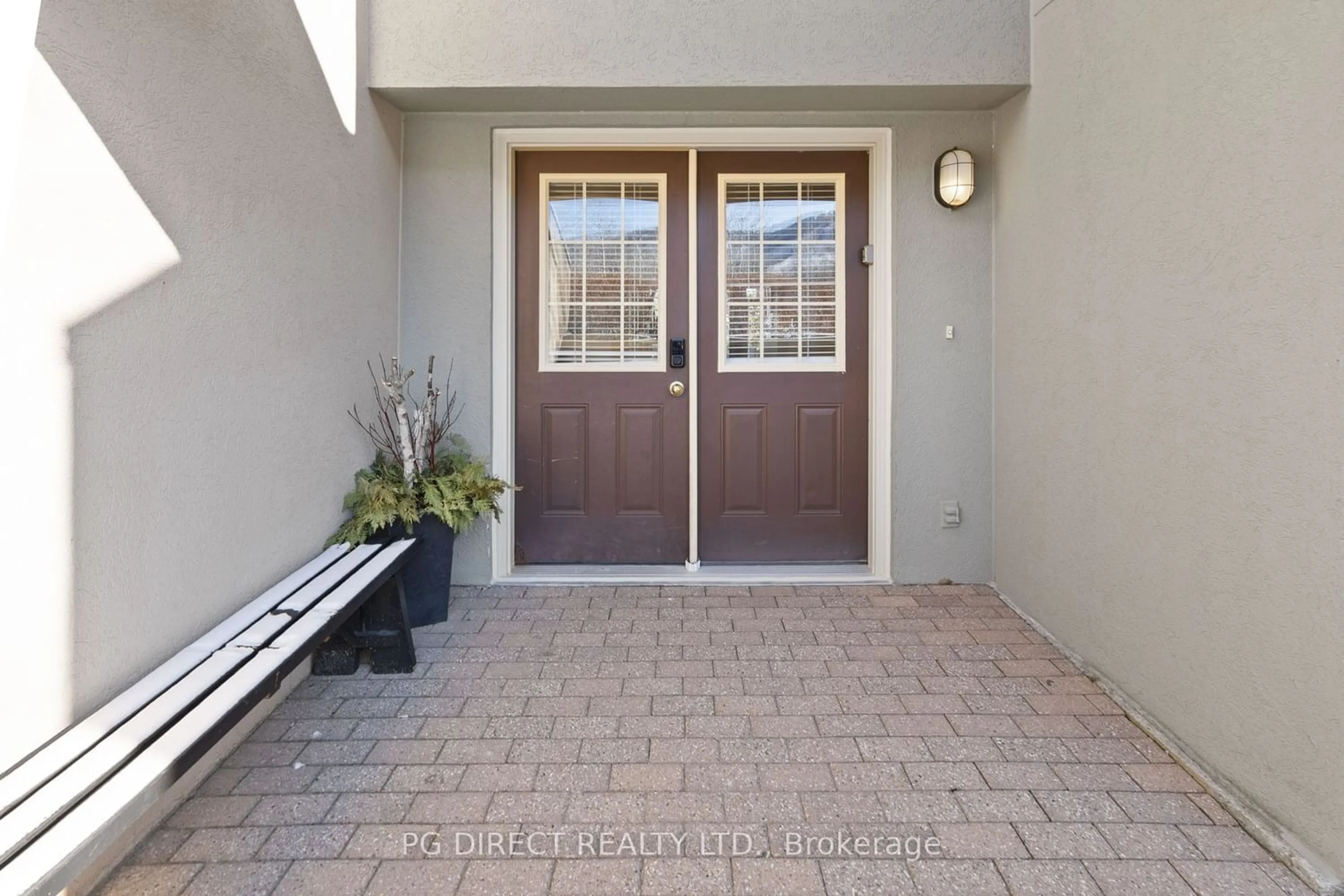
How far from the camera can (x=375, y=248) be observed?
2.80 metres

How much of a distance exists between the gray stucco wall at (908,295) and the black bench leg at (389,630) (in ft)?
2.80

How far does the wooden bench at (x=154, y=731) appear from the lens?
0.99 meters

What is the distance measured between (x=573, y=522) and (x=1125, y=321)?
2.43m

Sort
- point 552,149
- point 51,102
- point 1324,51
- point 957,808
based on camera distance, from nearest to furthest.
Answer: point 51,102 → point 1324,51 → point 957,808 → point 552,149

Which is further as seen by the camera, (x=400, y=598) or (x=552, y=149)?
(x=552, y=149)

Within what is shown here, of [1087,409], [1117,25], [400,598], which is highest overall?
[1117,25]

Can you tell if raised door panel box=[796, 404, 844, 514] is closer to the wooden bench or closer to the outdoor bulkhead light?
the outdoor bulkhead light

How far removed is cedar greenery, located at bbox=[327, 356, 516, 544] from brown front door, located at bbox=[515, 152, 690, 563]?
17.7 inches

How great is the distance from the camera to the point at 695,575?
3.26 metres

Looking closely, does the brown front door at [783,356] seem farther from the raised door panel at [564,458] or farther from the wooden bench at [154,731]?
the wooden bench at [154,731]

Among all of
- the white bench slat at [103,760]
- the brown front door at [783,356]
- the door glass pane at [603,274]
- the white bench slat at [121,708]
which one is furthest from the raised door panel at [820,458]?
the white bench slat at [103,760]

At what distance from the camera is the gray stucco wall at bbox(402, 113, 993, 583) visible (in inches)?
121

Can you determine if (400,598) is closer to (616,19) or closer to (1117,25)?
(616,19)

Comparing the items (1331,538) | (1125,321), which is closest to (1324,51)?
(1125,321)
